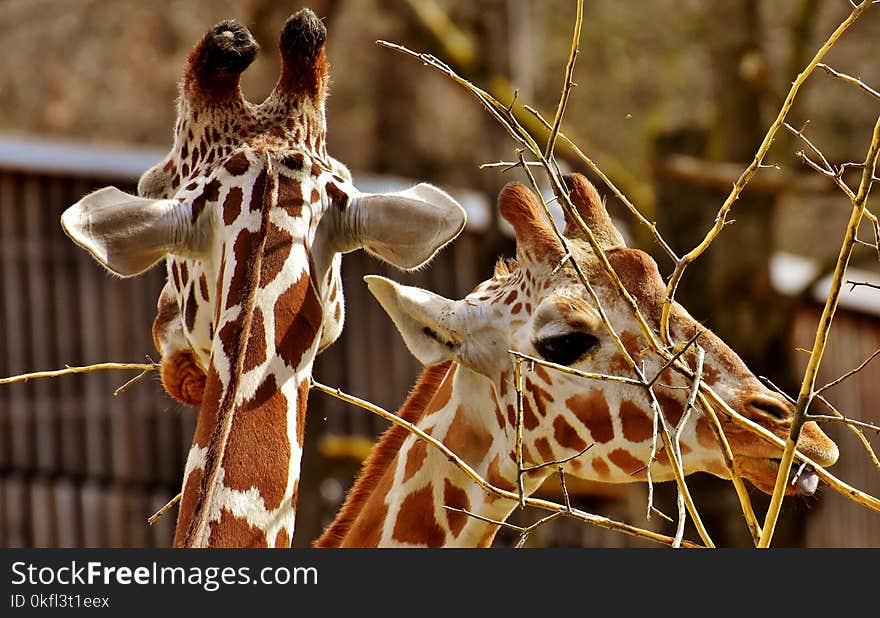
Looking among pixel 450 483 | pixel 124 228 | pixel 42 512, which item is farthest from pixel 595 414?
pixel 42 512

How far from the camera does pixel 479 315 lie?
163 inches

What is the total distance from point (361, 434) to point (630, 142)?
27.4ft

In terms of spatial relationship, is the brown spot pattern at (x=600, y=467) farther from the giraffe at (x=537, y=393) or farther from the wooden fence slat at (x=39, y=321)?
the wooden fence slat at (x=39, y=321)

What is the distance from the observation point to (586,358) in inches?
156

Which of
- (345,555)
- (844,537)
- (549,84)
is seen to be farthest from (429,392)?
(549,84)

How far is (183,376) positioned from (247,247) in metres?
0.64

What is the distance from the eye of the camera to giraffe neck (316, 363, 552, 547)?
13.4 feet

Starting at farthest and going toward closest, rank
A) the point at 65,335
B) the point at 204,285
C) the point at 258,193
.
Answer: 1. the point at 65,335
2. the point at 204,285
3. the point at 258,193

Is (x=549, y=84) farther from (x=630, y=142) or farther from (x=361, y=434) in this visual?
(x=361, y=434)

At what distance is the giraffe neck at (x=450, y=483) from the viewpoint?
4082 mm

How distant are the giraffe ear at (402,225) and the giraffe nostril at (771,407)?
870 mm

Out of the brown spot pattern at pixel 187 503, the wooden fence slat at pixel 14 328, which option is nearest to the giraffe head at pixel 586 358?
the brown spot pattern at pixel 187 503

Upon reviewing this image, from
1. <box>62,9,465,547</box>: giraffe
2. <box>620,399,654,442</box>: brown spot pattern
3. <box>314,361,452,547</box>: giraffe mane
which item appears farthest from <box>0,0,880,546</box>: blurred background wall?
<box>620,399,654,442</box>: brown spot pattern

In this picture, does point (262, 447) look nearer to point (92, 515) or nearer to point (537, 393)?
point (537, 393)
